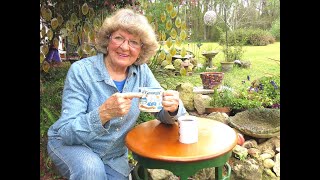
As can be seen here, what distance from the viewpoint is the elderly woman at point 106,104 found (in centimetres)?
151

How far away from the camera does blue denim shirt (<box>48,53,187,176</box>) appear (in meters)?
1.52

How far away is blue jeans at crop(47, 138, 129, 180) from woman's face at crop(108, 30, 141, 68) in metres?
0.42

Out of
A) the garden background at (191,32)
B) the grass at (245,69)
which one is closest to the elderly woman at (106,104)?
the garden background at (191,32)

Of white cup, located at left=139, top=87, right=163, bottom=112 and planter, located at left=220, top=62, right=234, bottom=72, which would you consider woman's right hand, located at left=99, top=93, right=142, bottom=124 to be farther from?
planter, located at left=220, top=62, right=234, bottom=72

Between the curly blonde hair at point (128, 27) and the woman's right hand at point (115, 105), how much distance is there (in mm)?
358

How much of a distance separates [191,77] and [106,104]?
4.17 ft

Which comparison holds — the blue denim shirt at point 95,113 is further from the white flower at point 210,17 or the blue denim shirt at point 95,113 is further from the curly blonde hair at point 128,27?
the white flower at point 210,17

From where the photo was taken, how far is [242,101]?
255 cm
